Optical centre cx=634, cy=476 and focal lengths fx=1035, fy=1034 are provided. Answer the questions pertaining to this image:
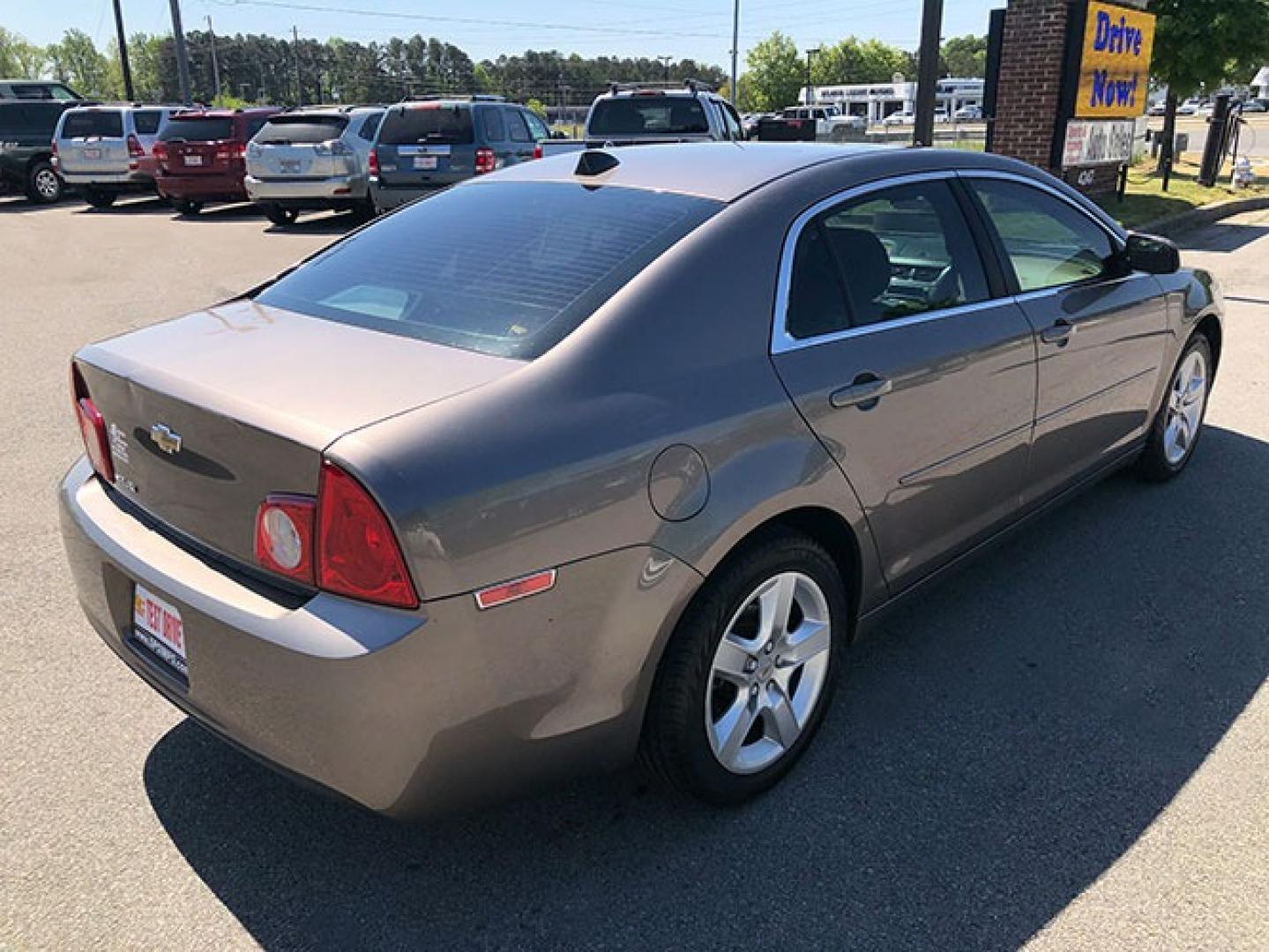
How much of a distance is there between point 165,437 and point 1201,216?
16.4 m

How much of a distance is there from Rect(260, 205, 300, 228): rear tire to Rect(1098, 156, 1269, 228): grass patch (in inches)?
473

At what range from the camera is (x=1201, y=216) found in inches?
602

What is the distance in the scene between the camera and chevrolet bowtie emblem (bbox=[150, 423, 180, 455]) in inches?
92.9

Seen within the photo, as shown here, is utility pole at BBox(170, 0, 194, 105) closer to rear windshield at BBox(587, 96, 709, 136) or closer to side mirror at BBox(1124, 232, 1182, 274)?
rear windshield at BBox(587, 96, 709, 136)

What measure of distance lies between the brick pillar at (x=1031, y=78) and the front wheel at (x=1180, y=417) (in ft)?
31.1

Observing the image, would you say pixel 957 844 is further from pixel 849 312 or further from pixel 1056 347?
pixel 1056 347

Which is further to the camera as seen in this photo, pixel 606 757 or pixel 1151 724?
pixel 1151 724

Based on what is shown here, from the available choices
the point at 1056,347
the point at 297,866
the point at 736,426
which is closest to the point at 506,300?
the point at 736,426

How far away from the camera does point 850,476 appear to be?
9.08 feet

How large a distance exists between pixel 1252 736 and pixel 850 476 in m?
1.45

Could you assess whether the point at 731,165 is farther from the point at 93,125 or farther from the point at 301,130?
the point at 93,125

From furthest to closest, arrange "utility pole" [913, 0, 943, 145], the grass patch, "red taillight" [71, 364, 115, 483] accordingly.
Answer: the grass patch < "utility pole" [913, 0, 943, 145] < "red taillight" [71, 364, 115, 483]

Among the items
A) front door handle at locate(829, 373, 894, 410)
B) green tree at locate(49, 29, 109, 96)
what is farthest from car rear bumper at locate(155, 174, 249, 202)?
green tree at locate(49, 29, 109, 96)

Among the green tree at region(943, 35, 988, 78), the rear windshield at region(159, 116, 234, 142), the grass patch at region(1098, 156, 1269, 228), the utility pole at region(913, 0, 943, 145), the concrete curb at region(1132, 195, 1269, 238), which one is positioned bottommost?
the concrete curb at region(1132, 195, 1269, 238)
